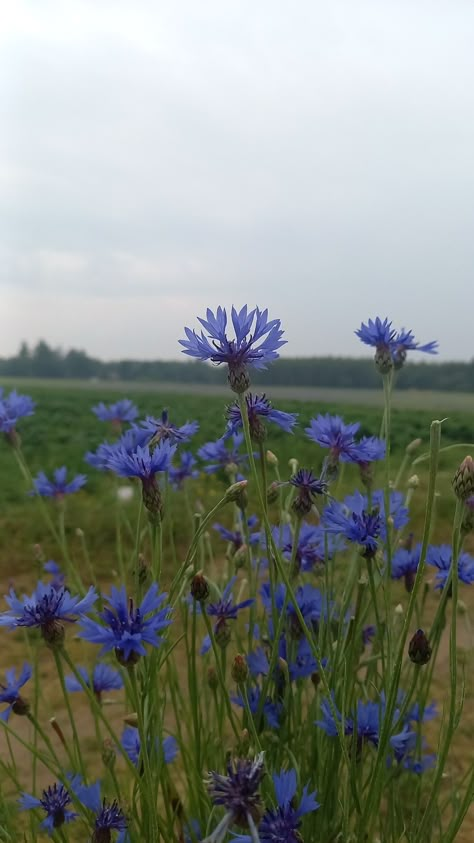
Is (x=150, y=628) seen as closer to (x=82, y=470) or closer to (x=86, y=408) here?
(x=82, y=470)

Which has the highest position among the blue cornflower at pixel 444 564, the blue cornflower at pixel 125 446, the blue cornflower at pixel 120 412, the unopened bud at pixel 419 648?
the blue cornflower at pixel 120 412

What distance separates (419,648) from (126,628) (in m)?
0.36

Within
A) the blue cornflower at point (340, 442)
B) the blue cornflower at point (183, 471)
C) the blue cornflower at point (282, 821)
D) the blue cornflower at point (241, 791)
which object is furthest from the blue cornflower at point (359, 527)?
the blue cornflower at point (183, 471)

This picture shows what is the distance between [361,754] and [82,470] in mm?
5796

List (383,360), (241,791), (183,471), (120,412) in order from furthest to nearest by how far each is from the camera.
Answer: (120,412), (183,471), (383,360), (241,791)

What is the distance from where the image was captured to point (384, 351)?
112 cm

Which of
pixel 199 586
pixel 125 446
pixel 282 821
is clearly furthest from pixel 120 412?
pixel 282 821

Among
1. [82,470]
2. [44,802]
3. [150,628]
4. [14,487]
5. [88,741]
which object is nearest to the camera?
[150,628]

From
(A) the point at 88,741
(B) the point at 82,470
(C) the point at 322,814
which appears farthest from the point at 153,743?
(B) the point at 82,470

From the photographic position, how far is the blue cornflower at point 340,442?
1.05 metres

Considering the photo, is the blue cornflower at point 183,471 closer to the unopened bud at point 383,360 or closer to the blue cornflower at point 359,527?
Result: the unopened bud at point 383,360

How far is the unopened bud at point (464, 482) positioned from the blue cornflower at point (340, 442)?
1.08 ft

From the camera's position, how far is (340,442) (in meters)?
1.06

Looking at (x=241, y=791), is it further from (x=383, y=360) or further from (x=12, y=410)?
(x=12, y=410)
